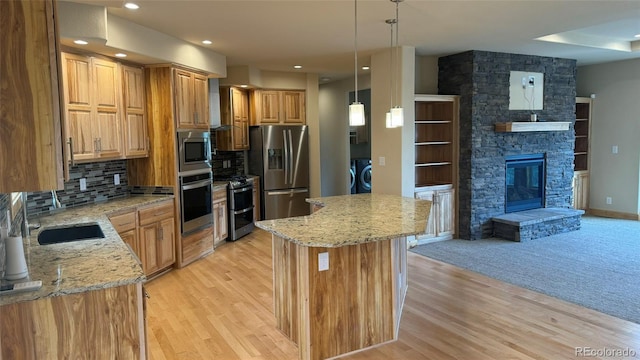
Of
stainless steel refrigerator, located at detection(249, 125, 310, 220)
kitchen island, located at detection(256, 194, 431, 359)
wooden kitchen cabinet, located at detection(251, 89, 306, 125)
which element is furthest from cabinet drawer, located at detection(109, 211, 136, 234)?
wooden kitchen cabinet, located at detection(251, 89, 306, 125)

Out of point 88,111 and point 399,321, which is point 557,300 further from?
point 88,111

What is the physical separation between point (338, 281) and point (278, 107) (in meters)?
5.01

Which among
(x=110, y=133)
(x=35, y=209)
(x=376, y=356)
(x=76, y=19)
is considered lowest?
(x=376, y=356)

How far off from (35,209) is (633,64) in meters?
8.89

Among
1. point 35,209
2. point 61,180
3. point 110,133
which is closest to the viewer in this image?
point 61,180

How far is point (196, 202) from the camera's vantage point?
209 inches

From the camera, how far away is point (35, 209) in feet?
12.5

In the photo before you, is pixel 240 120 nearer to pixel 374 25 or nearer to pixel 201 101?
pixel 201 101

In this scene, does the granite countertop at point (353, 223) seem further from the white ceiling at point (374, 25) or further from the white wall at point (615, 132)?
the white wall at point (615, 132)

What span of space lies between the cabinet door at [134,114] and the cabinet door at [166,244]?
825 millimetres

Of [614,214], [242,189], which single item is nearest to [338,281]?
[242,189]

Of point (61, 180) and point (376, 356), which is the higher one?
point (61, 180)

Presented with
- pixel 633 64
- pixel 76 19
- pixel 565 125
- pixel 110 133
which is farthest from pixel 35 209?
pixel 633 64

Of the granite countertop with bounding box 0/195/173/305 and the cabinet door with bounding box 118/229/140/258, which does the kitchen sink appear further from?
the cabinet door with bounding box 118/229/140/258
